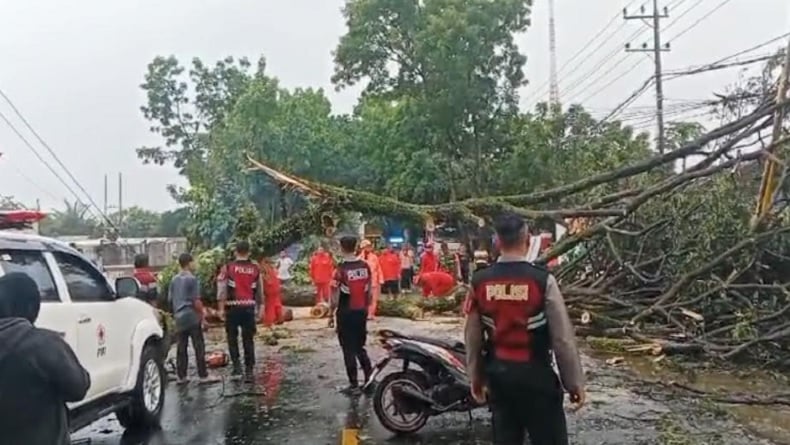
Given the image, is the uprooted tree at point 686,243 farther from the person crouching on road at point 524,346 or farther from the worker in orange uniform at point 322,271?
the person crouching on road at point 524,346

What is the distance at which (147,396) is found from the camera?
27.3 feet

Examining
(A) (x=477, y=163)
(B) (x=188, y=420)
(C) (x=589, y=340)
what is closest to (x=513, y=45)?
(A) (x=477, y=163)

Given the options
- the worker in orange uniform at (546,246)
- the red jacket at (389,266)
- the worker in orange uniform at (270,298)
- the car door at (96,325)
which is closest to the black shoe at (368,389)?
the car door at (96,325)

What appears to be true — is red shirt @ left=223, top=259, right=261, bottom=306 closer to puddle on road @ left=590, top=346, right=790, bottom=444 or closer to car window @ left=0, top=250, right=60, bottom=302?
car window @ left=0, top=250, right=60, bottom=302

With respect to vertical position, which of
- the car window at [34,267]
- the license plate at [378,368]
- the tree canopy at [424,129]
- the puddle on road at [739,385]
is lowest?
the puddle on road at [739,385]

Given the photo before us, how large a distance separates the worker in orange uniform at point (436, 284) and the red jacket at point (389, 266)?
183 centimetres

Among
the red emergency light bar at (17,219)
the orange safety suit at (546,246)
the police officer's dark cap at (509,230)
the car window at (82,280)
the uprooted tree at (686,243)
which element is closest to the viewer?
the police officer's dark cap at (509,230)

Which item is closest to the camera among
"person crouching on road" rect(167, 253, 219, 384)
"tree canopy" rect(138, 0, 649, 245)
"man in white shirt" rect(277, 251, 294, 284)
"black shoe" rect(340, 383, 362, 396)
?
"black shoe" rect(340, 383, 362, 396)

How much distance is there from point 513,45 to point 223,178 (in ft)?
39.3

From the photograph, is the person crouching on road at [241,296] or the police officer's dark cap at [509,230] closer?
the police officer's dark cap at [509,230]

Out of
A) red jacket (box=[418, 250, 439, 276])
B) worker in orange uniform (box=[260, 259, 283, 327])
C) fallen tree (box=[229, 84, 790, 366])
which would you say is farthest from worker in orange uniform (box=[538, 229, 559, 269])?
worker in orange uniform (box=[260, 259, 283, 327])

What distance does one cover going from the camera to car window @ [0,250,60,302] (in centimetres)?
638

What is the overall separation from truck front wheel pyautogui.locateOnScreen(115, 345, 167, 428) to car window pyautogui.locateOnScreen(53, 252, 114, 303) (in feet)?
3.06

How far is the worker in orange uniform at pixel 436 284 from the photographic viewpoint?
20797mm
